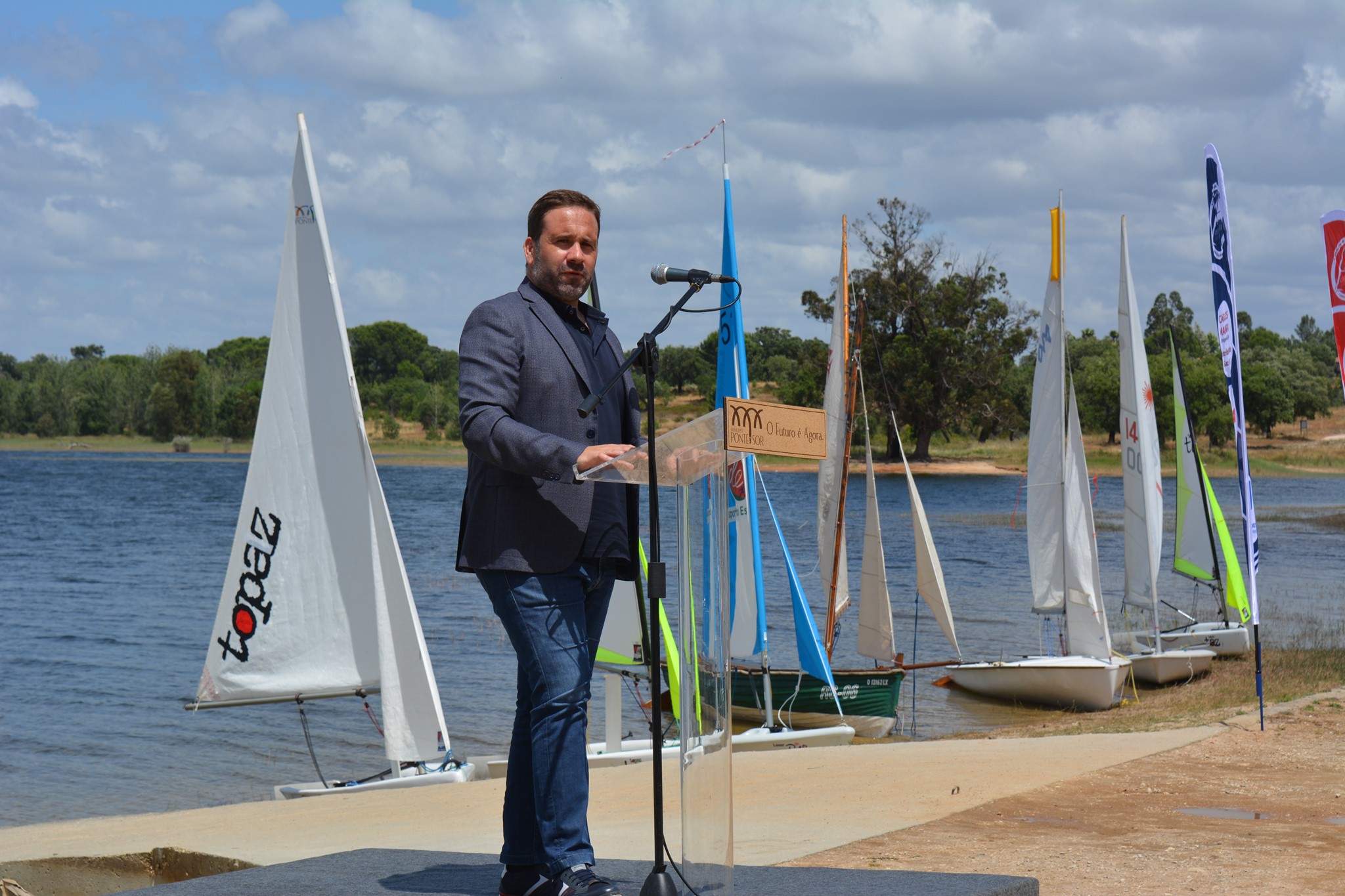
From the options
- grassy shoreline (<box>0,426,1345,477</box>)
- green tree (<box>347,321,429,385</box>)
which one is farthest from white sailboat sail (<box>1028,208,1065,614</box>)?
green tree (<box>347,321,429,385</box>)

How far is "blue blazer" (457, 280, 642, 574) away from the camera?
3.12 meters

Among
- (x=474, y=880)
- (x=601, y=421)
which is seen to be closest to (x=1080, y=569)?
(x=474, y=880)

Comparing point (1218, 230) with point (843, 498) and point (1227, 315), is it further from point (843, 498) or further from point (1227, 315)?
point (843, 498)

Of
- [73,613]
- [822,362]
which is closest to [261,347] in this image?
[822,362]

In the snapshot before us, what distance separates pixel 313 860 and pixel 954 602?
18870 mm

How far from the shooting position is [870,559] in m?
13.6

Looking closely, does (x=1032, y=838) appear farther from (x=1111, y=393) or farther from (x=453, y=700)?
(x=1111, y=393)

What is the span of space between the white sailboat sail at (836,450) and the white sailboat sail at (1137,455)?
3.59 metres

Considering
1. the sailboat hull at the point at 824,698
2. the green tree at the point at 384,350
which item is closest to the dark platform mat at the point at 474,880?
the sailboat hull at the point at 824,698

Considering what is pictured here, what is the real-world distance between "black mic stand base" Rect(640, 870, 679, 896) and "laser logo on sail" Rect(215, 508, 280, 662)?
5925mm

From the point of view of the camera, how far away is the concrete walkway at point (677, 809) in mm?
5691

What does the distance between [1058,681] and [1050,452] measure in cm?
267

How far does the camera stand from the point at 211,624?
20188mm

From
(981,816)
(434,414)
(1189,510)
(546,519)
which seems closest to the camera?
(546,519)
